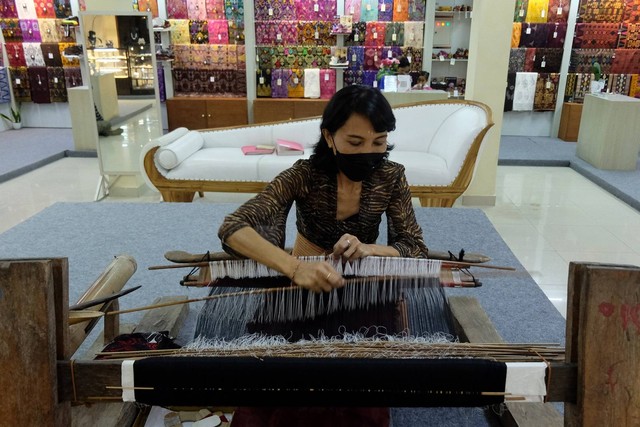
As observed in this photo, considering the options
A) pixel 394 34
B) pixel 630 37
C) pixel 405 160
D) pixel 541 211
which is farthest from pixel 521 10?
pixel 405 160

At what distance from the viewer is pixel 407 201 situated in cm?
188

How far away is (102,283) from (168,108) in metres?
6.45

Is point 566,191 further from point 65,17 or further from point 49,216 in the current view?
point 65,17

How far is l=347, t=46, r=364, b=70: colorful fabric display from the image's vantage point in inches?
296

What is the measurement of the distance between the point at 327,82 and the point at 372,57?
0.73m

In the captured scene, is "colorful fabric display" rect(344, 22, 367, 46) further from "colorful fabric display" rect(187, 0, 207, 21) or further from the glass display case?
the glass display case

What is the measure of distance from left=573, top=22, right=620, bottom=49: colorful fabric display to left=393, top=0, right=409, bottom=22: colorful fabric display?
243cm

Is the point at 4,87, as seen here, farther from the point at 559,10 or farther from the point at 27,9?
the point at 559,10

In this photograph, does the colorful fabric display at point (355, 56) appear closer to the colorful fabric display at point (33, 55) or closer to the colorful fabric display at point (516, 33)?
the colorful fabric display at point (516, 33)

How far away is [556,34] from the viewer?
24.5 ft

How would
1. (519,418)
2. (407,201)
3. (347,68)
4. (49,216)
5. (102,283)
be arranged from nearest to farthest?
(519,418) → (102,283) → (407,201) → (49,216) → (347,68)

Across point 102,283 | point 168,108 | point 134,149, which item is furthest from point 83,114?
point 102,283

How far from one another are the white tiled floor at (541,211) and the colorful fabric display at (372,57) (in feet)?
7.89

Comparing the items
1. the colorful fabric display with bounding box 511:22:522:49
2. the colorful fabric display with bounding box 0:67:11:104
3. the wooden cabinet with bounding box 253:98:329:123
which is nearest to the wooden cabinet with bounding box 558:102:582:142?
the colorful fabric display with bounding box 511:22:522:49
